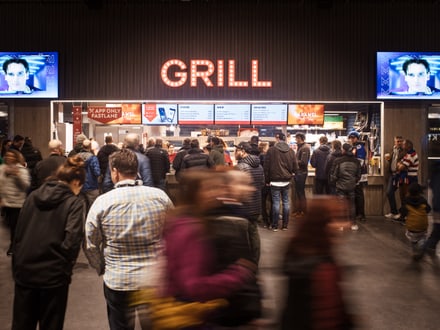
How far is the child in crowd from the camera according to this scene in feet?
26.2

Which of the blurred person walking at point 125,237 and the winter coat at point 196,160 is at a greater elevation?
the winter coat at point 196,160

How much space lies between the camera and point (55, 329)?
3.62 m

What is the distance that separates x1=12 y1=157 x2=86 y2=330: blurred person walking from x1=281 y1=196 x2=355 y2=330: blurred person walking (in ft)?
4.91

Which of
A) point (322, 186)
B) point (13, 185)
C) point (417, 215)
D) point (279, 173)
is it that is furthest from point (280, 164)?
point (13, 185)

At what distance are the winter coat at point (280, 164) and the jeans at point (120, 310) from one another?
265 inches

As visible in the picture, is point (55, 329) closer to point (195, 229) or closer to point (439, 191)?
point (195, 229)

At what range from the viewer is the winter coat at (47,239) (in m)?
3.56

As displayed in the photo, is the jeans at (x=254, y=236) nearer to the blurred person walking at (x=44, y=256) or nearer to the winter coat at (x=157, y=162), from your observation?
the blurred person walking at (x=44, y=256)

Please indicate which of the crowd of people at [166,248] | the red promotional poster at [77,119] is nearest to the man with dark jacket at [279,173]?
the crowd of people at [166,248]

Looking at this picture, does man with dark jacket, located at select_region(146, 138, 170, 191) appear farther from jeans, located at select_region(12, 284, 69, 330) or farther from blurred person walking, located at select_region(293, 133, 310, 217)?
jeans, located at select_region(12, 284, 69, 330)

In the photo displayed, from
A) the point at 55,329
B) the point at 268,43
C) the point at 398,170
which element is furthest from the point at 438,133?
the point at 55,329

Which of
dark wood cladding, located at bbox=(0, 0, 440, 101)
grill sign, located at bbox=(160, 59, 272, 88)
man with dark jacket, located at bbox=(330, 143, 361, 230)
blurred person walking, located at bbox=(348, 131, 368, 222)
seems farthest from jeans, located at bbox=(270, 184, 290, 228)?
grill sign, located at bbox=(160, 59, 272, 88)

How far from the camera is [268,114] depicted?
42.9 feet

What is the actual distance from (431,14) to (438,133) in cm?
285
